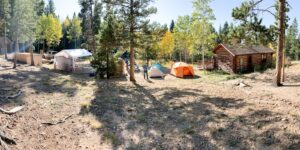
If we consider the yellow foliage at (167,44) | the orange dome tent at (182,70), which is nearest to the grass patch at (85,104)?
the orange dome tent at (182,70)

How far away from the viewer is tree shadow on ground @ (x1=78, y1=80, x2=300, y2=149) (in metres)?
11.3

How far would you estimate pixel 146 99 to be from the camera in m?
18.4

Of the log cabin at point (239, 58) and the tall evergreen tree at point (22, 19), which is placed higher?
the tall evergreen tree at point (22, 19)

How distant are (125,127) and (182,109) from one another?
12.5 feet

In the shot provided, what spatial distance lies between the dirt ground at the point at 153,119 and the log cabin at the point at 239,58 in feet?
51.4

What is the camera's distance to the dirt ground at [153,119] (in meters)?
11.4

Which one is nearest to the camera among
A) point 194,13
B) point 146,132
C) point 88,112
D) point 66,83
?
point 146,132

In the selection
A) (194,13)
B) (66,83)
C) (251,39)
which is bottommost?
(66,83)

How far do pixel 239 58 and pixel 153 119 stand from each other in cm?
2453

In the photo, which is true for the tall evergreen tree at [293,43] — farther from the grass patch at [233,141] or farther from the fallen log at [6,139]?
the fallen log at [6,139]

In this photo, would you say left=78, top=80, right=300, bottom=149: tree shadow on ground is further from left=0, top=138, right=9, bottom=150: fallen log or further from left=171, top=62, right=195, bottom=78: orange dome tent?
left=171, top=62, right=195, bottom=78: orange dome tent

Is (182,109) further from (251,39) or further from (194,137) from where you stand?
(251,39)

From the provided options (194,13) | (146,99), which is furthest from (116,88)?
(194,13)

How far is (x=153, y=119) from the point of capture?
14.4 meters
